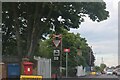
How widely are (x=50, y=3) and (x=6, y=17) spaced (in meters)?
5.31

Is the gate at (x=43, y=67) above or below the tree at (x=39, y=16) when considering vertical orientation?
below

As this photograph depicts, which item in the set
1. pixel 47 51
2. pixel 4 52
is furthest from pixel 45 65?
pixel 47 51

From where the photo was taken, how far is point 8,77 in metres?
30.4

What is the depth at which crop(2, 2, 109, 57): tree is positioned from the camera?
31000 millimetres

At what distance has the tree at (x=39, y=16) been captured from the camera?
3100 cm

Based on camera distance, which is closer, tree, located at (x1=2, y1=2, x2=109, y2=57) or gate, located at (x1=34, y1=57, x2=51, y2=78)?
tree, located at (x1=2, y1=2, x2=109, y2=57)

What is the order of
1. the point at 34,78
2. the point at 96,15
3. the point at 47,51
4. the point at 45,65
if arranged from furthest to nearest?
1. the point at 47,51
2. the point at 45,65
3. the point at 96,15
4. the point at 34,78

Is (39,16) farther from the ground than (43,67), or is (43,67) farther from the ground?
(39,16)

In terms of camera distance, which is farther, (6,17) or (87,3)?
(6,17)

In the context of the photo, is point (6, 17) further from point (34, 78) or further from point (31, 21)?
point (34, 78)

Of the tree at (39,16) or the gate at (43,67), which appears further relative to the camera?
the gate at (43,67)

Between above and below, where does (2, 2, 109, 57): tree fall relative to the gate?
above

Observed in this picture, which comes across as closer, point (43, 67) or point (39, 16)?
point (39, 16)

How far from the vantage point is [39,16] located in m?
31.8
